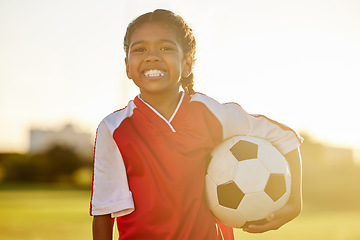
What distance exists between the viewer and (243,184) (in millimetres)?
2898

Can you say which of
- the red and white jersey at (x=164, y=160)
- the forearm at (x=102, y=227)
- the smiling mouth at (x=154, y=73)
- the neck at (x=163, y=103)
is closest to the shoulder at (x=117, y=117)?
the red and white jersey at (x=164, y=160)

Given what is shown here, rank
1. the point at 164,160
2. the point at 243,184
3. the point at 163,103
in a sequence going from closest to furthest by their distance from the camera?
1. the point at 164,160
2. the point at 243,184
3. the point at 163,103

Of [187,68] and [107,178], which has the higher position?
[187,68]

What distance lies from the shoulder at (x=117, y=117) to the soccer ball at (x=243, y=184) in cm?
63

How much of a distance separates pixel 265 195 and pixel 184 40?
118 centimetres

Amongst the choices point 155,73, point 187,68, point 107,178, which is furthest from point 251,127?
point 107,178

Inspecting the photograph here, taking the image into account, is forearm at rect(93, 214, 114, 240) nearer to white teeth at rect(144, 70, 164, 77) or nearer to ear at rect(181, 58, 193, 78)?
white teeth at rect(144, 70, 164, 77)

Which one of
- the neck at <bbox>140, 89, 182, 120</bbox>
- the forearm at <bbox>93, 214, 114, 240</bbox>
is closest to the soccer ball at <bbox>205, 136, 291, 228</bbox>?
the neck at <bbox>140, 89, 182, 120</bbox>

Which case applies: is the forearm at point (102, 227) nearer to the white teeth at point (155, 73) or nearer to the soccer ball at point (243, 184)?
the soccer ball at point (243, 184)

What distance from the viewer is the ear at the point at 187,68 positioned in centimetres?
315

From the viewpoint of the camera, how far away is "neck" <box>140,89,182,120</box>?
3.01 metres

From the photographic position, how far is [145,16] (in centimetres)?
304

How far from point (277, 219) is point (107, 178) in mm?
1146

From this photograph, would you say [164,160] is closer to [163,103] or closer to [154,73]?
[163,103]
